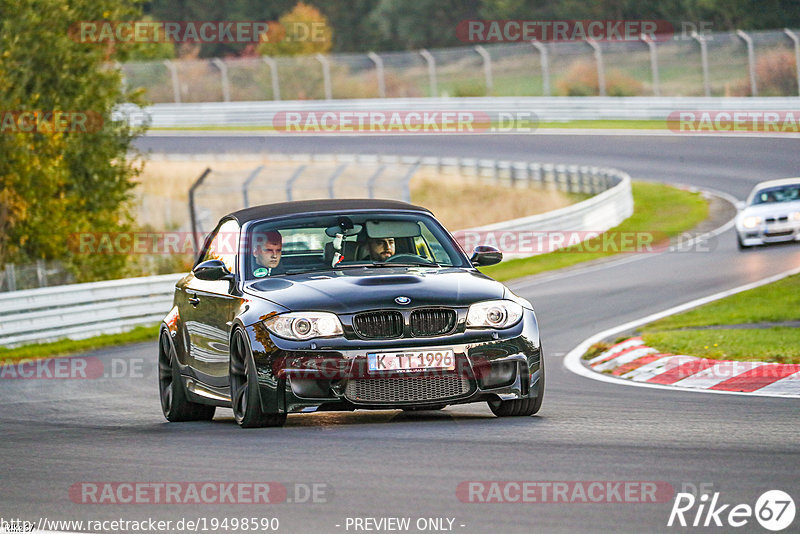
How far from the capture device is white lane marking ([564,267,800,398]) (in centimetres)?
1066

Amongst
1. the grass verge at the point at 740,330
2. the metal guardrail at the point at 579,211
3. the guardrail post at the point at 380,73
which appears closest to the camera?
the grass verge at the point at 740,330

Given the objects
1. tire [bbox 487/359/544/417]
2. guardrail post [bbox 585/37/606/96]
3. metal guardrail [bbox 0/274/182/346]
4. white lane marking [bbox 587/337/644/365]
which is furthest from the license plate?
guardrail post [bbox 585/37/606/96]

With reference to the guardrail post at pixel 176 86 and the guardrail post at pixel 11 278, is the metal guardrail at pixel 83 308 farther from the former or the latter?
the guardrail post at pixel 176 86

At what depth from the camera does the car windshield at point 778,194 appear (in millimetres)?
24766

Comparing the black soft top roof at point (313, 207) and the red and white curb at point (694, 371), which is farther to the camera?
the red and white curb at point (694, 371)

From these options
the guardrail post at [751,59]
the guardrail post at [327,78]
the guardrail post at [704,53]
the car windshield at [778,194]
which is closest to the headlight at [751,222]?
the car windshield at [778,194]

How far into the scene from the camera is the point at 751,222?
24.5 metres

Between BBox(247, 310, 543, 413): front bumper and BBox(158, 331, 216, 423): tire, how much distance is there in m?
1.89

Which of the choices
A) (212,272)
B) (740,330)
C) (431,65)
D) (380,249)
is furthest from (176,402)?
(431,65)

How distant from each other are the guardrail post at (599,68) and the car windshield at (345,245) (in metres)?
40.5

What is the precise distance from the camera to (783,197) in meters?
24.8

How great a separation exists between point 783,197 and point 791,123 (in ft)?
62.0

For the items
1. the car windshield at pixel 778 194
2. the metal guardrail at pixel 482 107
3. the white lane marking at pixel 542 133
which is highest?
the car windshield at pixel 778 194

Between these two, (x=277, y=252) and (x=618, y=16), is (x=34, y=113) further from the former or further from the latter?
(x=618, y=16)
